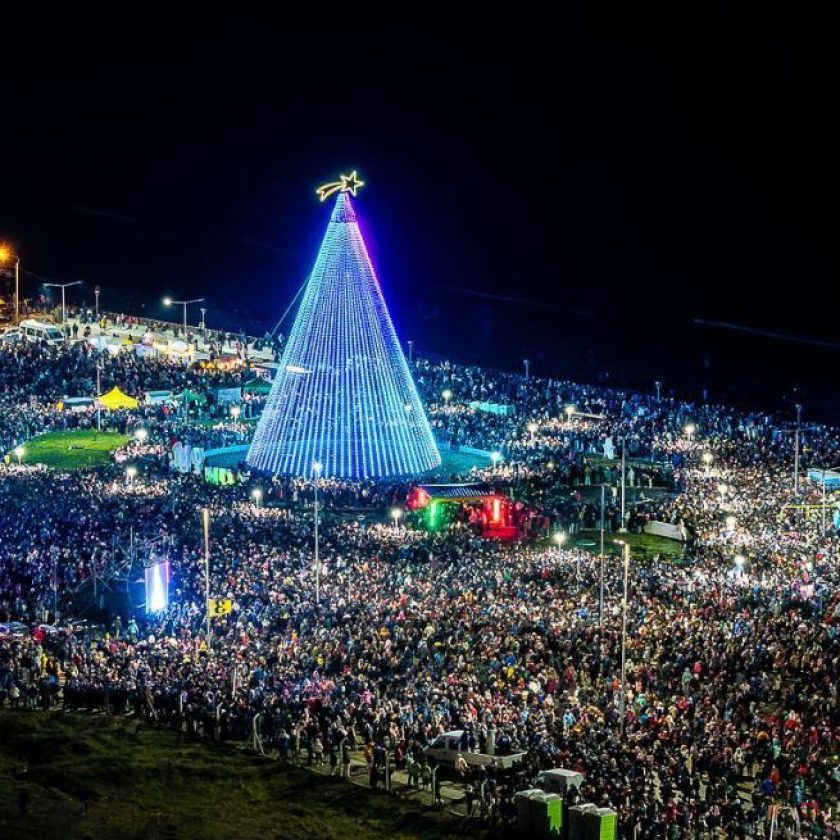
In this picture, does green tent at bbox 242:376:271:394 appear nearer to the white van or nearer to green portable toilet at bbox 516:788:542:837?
the white van

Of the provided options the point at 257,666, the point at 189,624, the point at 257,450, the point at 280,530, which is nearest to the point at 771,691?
the point at 257,666

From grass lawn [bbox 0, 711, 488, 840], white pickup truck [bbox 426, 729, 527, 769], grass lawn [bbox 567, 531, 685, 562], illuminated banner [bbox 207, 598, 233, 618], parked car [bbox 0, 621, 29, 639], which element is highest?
grass lawn [bbox 567, 531, 685, 562]

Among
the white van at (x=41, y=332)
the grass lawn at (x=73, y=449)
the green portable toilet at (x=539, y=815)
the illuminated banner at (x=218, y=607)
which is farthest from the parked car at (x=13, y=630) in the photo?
the white van at (x=41, y=332)

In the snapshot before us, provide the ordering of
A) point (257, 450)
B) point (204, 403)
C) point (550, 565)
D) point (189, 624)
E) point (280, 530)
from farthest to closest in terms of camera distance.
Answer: point (204, 403) → point (257, 450) → point (280, 530) → point (550, 565) → point (189, 624)

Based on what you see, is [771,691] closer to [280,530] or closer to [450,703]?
[450,703]

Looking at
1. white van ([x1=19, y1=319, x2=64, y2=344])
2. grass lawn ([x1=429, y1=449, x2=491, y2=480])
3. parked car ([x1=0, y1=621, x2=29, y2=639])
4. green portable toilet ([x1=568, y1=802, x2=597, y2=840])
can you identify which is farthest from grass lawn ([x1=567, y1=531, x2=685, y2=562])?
white van ([x1=19, y1=319, x2=64, y2=344])

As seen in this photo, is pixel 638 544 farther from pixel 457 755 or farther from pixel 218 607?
pixel 457 755

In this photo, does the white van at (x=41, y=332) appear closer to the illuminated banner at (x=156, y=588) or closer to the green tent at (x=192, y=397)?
the green tent at (x=192, y=397)
